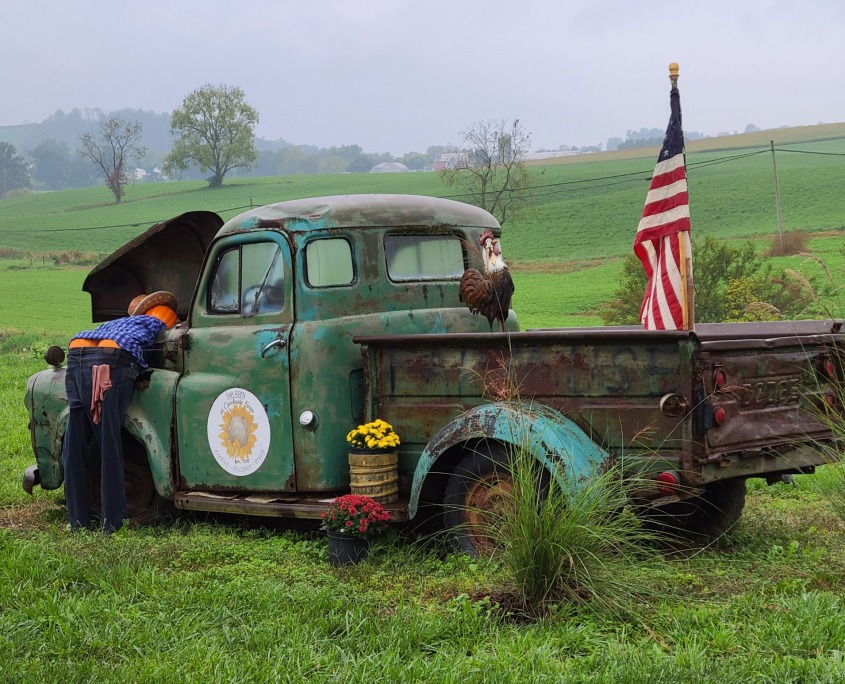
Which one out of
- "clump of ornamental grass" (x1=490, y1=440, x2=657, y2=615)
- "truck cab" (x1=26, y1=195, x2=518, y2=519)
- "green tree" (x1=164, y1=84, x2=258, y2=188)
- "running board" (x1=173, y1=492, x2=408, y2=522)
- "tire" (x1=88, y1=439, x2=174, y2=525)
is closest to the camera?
"clump of ornamental grass" (x1=490, y1=440, x2=657, y2=615)

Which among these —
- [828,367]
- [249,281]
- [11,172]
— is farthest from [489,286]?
[11,172]

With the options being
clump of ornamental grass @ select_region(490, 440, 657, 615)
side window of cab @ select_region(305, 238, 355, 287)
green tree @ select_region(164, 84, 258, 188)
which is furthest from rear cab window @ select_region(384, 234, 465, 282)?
green tree @ select_region(164, 84, 258, 188)

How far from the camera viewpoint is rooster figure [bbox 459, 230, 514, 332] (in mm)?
6258

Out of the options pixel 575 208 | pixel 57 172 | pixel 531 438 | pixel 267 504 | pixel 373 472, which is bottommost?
pixel 267 504

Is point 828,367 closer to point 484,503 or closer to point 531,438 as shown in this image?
point 531,438

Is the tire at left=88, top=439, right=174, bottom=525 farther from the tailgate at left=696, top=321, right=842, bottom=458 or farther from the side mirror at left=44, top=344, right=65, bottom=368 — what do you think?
the tailgate at left=696, top=321, right=842, bottom=458

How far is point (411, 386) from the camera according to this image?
5891mm

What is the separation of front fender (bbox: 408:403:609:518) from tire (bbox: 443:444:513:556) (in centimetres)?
13

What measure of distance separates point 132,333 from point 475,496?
277 cm

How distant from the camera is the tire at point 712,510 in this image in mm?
6000

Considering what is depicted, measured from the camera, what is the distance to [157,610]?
4.70 m

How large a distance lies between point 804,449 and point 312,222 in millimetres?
3189

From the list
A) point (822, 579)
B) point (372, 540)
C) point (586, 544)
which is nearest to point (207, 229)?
point (372, 540)

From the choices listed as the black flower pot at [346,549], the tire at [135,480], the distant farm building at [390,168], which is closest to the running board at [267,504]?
the black flower pot at [346,549]
